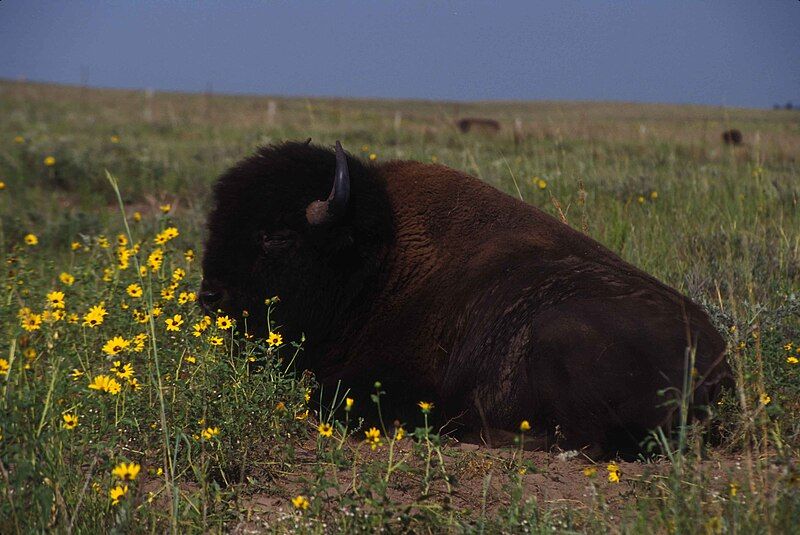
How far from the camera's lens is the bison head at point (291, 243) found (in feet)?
14.7

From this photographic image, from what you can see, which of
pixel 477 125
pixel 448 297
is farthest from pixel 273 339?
pixel 477 125

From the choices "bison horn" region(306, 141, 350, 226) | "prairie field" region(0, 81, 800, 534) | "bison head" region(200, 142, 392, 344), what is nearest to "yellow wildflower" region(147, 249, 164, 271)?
"prairie field" region(0, 81, 800, 534)

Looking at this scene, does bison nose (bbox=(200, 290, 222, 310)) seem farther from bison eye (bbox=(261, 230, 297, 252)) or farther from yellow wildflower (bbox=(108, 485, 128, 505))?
yellow wildflower (bbox=(108, 485, 128, 505))

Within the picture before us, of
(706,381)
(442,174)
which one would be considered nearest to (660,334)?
(706,381)

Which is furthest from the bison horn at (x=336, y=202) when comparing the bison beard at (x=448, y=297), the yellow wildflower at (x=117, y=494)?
the yellow wildflower at (x=117, y=494)

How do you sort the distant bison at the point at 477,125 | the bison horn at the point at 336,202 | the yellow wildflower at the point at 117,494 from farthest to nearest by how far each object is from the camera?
the distant bison at the point at 477,125 < the bison horn at the point at 336,202 < the yellow wildflower at the point at 117,494

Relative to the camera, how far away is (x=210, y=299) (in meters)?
4.47

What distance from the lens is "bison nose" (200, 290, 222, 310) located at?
4.46m

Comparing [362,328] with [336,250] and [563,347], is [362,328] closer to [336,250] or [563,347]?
[336,250]

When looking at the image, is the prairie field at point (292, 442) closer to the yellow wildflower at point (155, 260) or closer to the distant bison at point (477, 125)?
the yellow wildflower at point (155, 260)

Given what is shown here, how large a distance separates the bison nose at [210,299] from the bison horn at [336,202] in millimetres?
623

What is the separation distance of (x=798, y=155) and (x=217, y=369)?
14.6 meters

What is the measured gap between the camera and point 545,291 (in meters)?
4.11

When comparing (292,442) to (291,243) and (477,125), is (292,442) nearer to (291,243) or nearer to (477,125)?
(291,243)
